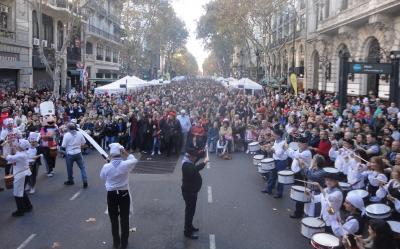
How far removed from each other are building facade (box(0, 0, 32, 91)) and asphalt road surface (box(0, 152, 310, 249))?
59.5ft

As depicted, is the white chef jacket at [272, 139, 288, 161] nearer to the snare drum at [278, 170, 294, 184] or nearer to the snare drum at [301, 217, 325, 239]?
the snare drum at [278, 170, 294, 184]

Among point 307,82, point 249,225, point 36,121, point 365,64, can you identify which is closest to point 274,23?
point 307,82

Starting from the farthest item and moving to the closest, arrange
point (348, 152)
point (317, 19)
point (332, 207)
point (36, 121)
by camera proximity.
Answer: point (317, 19), point (36, 121), point (348, 152), point (332, 207)

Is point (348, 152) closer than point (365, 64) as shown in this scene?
Yes

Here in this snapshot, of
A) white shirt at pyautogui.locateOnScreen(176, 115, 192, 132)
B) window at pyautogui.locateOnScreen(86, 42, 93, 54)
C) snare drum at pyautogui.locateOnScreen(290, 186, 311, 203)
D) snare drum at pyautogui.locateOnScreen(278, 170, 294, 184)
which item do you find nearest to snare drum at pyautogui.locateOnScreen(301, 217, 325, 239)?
snare drum at pyautogui.locateOnScreen(290, 186, 311, 203)

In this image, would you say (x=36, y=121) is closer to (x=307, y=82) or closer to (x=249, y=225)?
(x=249, y=225)

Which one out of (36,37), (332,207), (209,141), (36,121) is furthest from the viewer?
(36,37)

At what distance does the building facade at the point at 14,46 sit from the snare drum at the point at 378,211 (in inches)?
1000

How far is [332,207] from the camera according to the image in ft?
23.2

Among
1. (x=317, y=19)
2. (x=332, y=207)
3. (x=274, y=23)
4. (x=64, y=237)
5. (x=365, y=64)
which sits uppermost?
(x=274, y=23)

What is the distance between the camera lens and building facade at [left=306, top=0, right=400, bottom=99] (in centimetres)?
2361

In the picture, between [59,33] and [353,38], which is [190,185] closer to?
[353,38]

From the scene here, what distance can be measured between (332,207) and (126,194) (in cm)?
348

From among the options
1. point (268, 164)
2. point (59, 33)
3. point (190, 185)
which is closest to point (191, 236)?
point (190, 185)
